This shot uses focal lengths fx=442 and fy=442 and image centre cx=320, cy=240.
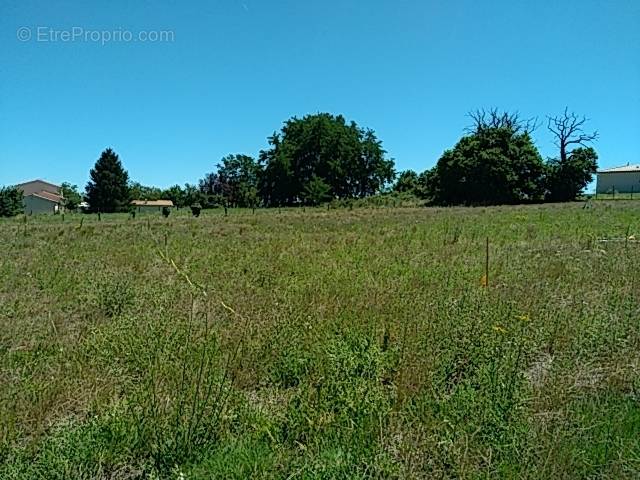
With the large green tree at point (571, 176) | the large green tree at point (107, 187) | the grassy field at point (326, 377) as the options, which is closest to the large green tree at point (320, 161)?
the large green tree at point (107, 187)

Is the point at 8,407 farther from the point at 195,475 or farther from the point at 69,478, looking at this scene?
the point at 195,475

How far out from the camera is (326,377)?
122 inches

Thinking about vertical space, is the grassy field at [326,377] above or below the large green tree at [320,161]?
below

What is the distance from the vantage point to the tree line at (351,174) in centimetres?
3825

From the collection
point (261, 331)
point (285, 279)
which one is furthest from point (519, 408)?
point (285, 279)

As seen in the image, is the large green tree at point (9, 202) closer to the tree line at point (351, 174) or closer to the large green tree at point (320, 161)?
the tree line at point (351, 174)

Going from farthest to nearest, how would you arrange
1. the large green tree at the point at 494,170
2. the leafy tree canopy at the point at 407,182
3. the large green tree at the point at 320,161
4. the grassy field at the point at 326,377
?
the large green tree at the point at 320,161 < the leafy tree canopy at the point at 407,182 < the large green tree at the point at 494,170 < the grassy field at the point at 326,377

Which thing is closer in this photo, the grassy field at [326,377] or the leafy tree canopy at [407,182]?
the grassy field at [326,377]

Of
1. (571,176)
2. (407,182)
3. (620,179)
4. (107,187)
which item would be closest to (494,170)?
(571,176)

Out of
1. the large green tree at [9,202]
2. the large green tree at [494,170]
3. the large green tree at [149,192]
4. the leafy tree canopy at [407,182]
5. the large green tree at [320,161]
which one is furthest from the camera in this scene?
the large green tree at [149,192]

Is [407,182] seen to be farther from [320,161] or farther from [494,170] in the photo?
[494,170]

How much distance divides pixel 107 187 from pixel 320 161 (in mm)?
26685

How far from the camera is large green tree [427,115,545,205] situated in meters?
37.7

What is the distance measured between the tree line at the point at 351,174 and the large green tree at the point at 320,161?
0.13 metres
